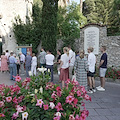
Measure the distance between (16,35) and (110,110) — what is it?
12.4 metres

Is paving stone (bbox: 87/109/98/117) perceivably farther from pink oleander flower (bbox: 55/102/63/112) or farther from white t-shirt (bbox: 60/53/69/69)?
white t-shirt (bbox: 60/53/69/69)

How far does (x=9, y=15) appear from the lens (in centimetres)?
1498

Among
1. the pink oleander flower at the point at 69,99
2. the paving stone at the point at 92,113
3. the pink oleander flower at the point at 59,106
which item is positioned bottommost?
the paving stone at the point at 92,113

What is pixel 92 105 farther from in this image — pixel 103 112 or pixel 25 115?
pixel 25 115

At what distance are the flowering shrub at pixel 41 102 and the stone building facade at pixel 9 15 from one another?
14.0 m

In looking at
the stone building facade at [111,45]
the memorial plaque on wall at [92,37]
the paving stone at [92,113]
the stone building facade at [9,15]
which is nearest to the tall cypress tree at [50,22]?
the memorial plaque on wall at [92,37]

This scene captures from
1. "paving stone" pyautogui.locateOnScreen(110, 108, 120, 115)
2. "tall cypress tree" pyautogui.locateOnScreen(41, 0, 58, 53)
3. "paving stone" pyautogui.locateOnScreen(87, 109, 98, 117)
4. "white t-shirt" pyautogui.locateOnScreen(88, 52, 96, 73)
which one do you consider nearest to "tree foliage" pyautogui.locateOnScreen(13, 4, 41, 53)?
"tall cypress tree" pyautogui.locateOnScreen(41, 0, 58, 53)

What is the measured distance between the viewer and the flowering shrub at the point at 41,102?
173 cm

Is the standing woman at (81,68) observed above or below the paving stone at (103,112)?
above

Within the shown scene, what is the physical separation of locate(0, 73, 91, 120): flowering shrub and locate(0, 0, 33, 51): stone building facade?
1404 centimetres

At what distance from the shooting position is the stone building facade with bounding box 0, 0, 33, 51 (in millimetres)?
14961

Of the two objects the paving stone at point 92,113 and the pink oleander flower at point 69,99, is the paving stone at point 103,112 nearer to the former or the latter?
the paving stone at point 92,113

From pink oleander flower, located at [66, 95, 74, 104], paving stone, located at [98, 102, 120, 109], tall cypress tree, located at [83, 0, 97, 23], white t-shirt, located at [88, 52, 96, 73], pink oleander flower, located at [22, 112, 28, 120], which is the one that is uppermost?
tall cypress tree, located at [83, 0, 97, 23]

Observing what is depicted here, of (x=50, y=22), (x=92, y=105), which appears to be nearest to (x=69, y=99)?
(x=92, y=105)
